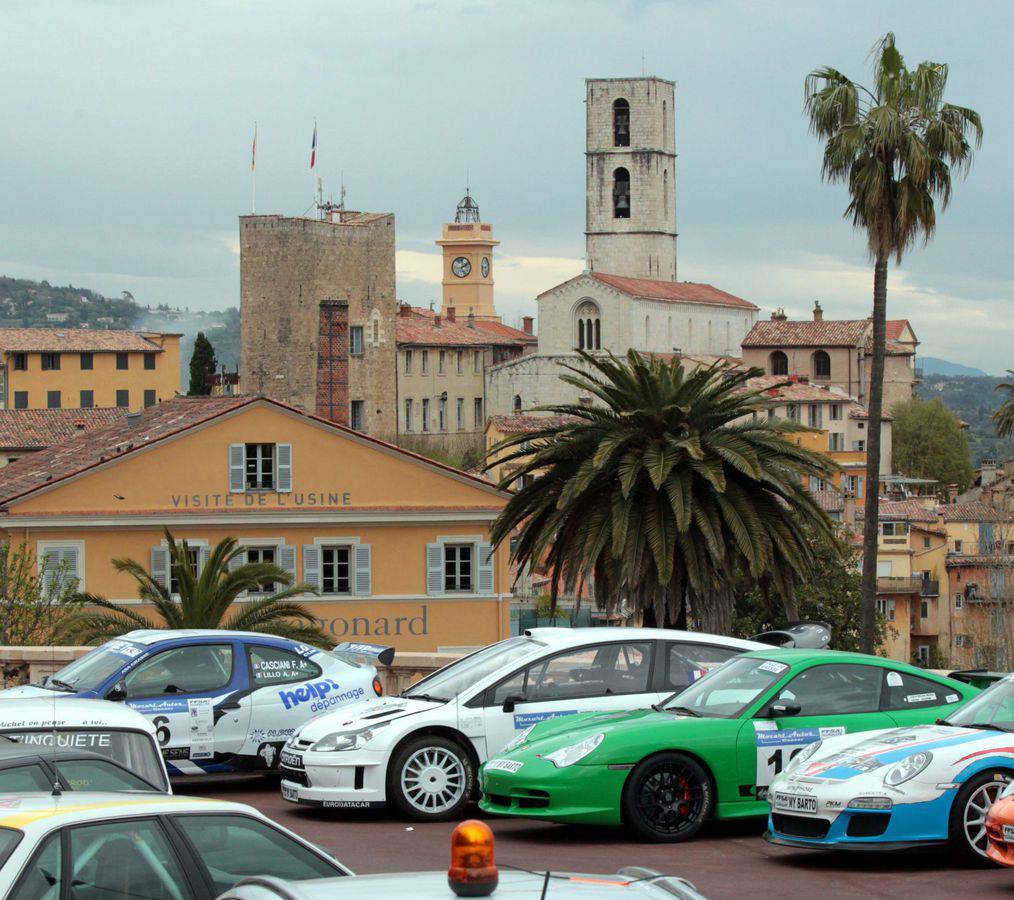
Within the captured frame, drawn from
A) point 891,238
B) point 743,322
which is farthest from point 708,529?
point 743,322

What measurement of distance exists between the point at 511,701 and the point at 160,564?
87.8 ft

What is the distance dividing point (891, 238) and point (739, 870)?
858 inches

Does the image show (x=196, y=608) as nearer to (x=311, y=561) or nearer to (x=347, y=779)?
(x=347, y=779)

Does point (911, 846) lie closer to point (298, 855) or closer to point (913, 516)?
point (298, 855)

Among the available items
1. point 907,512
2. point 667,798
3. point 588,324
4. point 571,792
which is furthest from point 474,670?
point 588,324

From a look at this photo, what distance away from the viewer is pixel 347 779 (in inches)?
494

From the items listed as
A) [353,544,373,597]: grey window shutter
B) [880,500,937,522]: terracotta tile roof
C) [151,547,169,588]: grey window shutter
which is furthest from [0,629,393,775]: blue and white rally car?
[880,500,937,522]: terracotta tile roof

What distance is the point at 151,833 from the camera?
6305 millimetres


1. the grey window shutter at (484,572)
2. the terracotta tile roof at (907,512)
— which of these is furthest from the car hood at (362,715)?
the terracotta tile roof at (907,512)

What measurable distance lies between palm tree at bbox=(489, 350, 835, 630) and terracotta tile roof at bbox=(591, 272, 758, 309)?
122 meters

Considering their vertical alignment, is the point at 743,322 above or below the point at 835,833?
above

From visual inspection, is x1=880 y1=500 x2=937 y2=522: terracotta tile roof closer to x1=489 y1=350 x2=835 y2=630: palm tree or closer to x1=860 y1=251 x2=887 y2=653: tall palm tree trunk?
x1=860 y1=251 x2=887 y2=653: tall palm tree trunk

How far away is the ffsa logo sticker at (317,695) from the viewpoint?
14484mm

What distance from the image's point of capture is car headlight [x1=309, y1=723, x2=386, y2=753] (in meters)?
12.6
